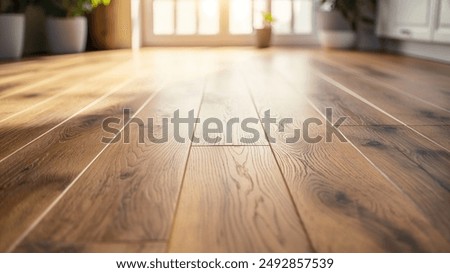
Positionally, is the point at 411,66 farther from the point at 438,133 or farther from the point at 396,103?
the point at 438,133

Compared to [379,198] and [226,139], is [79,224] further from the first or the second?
[226,139]

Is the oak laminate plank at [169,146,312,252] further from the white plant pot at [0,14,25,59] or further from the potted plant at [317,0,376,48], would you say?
the potted plant at [317,0,376,48]

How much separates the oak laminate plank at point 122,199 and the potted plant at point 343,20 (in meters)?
3.07

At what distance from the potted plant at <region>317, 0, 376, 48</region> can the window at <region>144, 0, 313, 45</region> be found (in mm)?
302

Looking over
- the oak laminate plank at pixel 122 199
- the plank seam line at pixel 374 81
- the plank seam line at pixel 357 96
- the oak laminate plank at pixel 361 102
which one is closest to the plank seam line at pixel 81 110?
the oak laminate plank at pixel 122 199

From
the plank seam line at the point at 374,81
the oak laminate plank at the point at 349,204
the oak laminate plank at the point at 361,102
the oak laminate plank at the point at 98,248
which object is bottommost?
the oak laminate plank at the point at 98,248

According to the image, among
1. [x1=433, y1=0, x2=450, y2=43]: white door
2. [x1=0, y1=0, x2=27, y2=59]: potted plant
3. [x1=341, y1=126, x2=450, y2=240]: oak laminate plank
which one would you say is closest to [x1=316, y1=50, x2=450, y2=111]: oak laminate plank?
[x1=433, y1=0, x2=450, y2=43]: white door

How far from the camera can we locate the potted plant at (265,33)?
417cm

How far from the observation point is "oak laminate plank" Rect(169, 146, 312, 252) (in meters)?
0.65

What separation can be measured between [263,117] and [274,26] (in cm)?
323

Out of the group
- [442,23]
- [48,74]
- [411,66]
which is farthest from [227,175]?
[442,23]

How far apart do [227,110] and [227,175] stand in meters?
0.64

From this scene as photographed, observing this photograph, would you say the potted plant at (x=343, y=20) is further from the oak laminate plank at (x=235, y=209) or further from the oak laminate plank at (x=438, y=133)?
the oak laminate plank at (x=235, y=209)
